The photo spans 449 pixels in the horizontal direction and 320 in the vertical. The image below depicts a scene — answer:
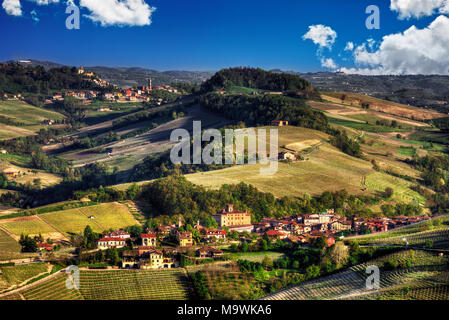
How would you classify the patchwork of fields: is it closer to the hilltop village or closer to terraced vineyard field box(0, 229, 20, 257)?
terraced vineyard field box(0, 229, 20, 257)

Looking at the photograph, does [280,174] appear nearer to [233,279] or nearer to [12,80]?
[233,279]

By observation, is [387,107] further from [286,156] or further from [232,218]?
[232,218]

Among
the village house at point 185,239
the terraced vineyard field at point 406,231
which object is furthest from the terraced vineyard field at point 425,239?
the village house at point 185,239

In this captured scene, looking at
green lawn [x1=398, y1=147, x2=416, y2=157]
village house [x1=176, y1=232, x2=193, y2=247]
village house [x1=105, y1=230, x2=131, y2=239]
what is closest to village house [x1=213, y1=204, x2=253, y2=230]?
village house [x1=176, y1=232, x2=193, y2=247]

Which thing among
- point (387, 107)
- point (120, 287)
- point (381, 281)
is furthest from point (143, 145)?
point (381, 281)

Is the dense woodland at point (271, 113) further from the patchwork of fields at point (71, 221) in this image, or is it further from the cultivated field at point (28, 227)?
the cultivated field at point (28, 227)

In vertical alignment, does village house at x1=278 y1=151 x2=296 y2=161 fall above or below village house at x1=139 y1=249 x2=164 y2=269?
above

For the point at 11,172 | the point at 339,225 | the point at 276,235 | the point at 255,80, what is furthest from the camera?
the point at 255,80
